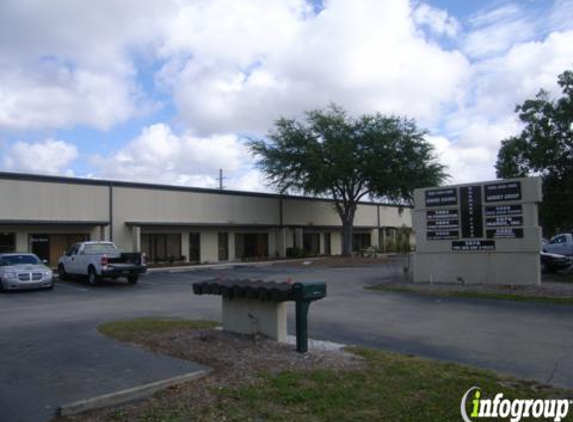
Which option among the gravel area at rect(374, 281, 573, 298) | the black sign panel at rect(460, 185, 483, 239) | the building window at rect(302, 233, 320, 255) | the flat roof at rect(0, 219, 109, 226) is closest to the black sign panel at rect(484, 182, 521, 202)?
the black sign panel at rect(460, 185, 483, 239)

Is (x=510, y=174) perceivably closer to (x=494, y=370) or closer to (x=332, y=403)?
(x=494, y=370)

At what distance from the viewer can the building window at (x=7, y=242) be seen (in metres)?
29.6

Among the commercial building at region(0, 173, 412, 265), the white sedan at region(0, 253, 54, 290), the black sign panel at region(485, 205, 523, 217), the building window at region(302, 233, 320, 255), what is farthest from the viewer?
the building window at region(302, 233, 320, 255)

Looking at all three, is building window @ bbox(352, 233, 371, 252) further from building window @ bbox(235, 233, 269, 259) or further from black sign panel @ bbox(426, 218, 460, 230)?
black sign panel @ bbox(426, 218, 460, 230)

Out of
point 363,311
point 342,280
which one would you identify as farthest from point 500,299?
point 342,280

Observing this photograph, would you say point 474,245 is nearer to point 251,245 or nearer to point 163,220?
point 163,220

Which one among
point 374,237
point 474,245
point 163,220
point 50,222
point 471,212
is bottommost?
point 474,245

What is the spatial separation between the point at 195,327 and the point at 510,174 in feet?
68.3

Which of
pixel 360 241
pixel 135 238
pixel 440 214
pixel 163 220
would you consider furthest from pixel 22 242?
pixel 360 241

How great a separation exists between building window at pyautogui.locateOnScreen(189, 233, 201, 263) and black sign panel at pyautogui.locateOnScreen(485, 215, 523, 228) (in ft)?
76.6

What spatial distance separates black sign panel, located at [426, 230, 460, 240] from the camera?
20.5 m

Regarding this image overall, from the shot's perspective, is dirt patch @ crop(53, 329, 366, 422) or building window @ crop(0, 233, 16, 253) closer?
dirt patch @ crop(53, 329, 366, 422)

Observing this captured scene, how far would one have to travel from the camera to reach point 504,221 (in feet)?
63.4

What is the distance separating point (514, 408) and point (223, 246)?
36.5 metres
